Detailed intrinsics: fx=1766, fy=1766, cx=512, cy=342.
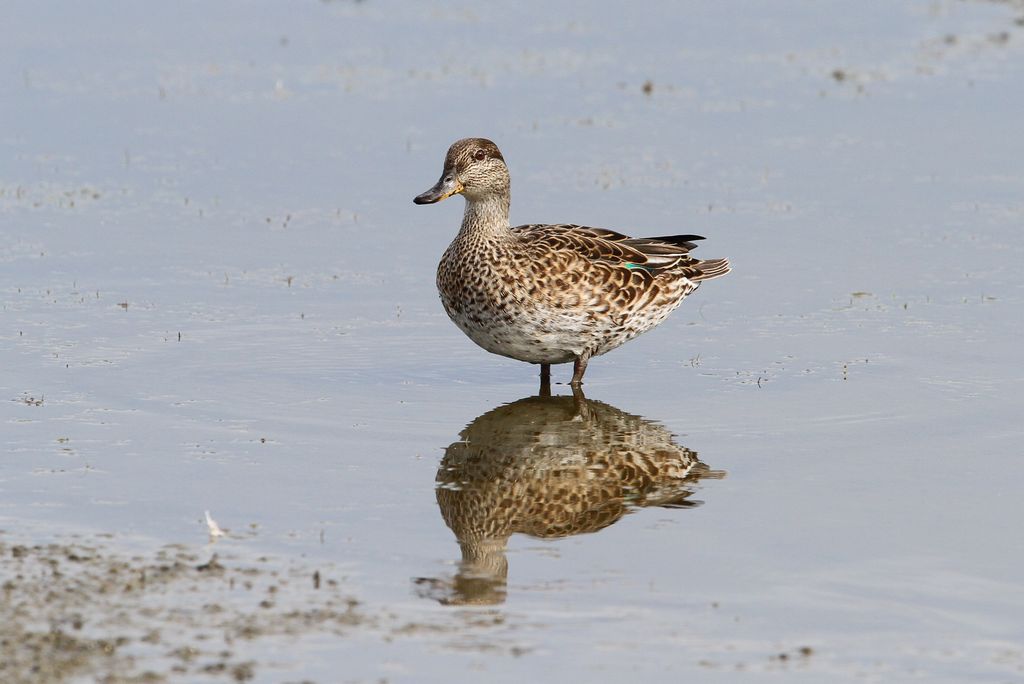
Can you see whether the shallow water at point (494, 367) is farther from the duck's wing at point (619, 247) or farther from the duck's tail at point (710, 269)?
the duck's wing at point (619, 247)

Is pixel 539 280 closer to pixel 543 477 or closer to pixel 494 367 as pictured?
pixel 494 367

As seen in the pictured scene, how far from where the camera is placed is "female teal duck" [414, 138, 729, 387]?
39.4 ft

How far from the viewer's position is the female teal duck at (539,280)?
39.4ft

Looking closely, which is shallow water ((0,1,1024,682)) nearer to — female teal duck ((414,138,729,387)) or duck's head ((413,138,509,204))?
female teal duck ((414,138,729,387))

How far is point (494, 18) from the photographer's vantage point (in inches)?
1014

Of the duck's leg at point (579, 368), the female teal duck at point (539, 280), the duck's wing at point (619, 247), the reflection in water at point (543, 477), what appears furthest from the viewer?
the duck's leg at point (579, 368)

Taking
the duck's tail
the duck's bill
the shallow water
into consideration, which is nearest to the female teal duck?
the duck's bill

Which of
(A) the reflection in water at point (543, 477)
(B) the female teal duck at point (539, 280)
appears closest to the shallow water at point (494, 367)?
(A) the reflection in water at point (543, 477)

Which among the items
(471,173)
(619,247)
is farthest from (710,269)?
(471,173)

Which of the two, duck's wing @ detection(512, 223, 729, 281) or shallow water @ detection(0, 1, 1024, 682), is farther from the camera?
duck's wing @ detection(512, 223, 729, 281)

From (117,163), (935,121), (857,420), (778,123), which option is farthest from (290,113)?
(857,420)

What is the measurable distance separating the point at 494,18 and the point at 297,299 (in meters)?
12.3

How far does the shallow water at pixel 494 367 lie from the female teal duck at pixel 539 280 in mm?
423

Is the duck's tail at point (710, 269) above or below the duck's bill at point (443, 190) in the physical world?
below
